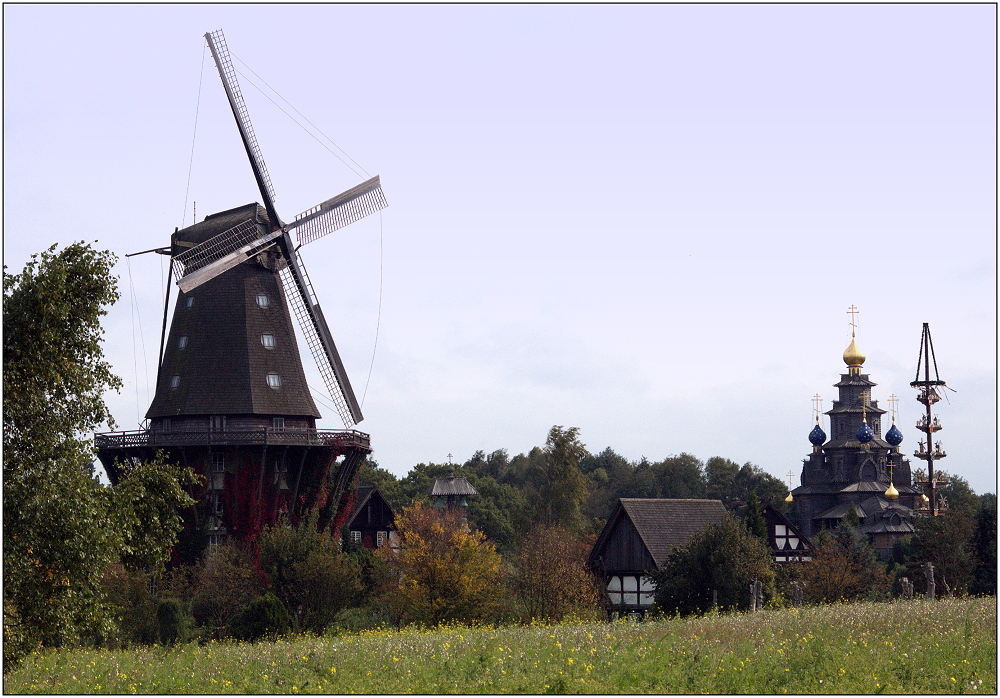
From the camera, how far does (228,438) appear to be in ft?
141

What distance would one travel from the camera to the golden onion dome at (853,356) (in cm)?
9519

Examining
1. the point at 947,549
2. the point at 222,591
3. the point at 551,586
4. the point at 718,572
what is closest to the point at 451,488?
the point at 947,549

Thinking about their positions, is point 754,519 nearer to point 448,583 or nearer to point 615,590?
point 615,590

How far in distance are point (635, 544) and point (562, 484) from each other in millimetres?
25242

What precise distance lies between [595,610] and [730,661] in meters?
22.2

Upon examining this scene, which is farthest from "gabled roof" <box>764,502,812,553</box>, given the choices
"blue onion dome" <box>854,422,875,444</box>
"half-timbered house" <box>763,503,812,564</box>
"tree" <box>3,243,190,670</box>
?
"tree" <box>3,243,190,670</box>

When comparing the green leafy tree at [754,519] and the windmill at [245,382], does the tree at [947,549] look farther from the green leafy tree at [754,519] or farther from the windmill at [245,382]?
the windmill at [245,382]

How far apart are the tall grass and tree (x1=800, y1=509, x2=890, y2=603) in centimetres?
1958

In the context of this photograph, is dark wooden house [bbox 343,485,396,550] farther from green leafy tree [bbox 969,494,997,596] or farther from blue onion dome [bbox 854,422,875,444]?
blue onion dome [bbox 854,422,875,444]

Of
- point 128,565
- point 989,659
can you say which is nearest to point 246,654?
point 128,565

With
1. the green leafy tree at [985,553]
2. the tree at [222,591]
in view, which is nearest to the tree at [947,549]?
the green leafy tree at [985,553]

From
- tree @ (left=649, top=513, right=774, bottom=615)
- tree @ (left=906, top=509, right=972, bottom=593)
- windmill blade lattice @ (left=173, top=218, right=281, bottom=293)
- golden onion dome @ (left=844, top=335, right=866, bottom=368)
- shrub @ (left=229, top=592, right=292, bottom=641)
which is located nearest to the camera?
shrub @ (left=229, top=592, right=292, bottom=641)

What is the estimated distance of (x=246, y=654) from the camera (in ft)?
66.1

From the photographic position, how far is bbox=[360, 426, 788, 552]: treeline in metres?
71.8
